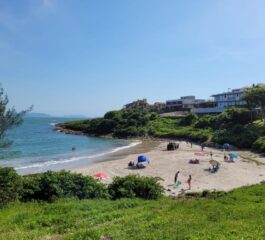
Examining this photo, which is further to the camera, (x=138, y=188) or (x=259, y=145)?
(x=259, y=145)

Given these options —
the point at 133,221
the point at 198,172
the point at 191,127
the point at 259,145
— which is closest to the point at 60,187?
the point at 133,221

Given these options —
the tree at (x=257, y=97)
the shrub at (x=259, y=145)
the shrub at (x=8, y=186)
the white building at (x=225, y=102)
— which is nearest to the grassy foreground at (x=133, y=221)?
the shrub at (x=8, y=186)

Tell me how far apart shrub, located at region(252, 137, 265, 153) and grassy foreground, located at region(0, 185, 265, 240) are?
40.8m

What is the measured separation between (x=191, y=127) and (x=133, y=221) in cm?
8358

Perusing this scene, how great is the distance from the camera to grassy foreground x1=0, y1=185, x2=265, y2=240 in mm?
9586

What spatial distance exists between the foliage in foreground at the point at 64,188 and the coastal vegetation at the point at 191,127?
134ft

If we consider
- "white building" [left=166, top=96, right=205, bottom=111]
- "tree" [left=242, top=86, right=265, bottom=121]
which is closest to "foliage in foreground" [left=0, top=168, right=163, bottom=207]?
"tree" [left=242, top=86, right=265, bottom=121]

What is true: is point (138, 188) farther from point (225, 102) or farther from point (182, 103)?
point (182, 103)

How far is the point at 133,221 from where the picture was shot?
1136cm

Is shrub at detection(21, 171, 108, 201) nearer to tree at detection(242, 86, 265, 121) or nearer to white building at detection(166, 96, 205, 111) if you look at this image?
tree at detection(242, 86, 265, 121)

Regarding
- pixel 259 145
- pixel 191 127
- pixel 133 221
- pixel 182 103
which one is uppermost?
pixel 182 103

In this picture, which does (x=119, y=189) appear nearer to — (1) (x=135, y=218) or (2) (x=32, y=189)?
(2) (x=32, y=189)

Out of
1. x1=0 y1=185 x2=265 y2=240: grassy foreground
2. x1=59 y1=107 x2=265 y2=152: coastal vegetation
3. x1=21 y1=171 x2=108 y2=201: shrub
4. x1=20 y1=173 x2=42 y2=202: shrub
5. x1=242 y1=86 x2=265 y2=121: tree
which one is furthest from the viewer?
x1=242 y1=86 x2=265 y2=121: tree

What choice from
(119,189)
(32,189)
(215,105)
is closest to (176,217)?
(119,189)
